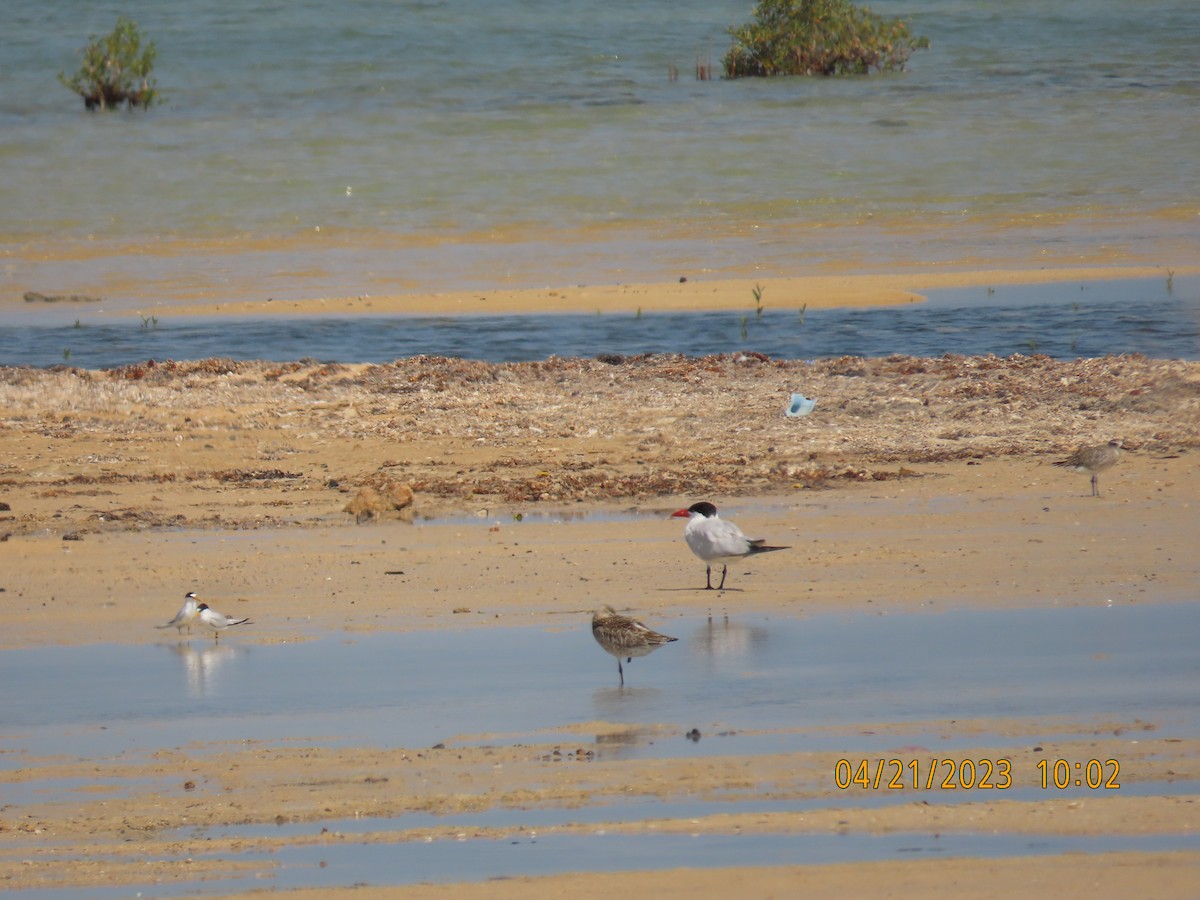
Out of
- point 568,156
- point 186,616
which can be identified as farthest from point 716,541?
point 568,156

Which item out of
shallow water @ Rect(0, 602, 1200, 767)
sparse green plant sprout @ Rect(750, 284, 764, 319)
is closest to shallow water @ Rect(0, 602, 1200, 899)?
shallow water @ Rect(0, 602, 1200, 767)

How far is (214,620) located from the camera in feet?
26.7

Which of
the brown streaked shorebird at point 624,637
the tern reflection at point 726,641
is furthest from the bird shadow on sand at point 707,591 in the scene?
the brown streaked shorebird at point 624,637

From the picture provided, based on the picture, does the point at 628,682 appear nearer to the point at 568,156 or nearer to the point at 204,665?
the point at 204,665

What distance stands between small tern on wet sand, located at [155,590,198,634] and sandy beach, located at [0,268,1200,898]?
0.34 ft

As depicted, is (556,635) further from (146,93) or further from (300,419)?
(146,93)

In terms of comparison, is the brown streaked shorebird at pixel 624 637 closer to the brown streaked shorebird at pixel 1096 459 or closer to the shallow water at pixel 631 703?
the shallow water at pixel 631 703

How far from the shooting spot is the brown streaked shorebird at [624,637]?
730 centimetres

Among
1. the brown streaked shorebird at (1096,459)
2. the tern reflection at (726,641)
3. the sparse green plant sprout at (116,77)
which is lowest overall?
the tern reflection at (726,641)

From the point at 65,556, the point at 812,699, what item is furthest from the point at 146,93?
the point at 812,699

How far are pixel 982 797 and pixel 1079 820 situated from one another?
33 centimetres

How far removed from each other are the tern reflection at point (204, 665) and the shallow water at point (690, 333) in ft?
28.7

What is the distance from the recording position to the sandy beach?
5641 millimetres

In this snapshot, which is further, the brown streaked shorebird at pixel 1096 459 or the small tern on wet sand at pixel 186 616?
the brown streaked shorebird at pixel 1096 459
